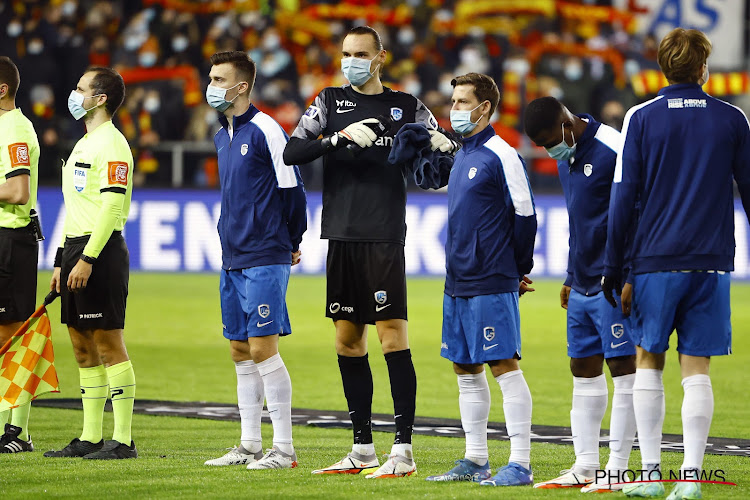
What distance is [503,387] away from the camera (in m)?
6.20

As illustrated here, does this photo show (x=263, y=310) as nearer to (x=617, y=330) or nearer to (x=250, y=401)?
(x=250, y=401)

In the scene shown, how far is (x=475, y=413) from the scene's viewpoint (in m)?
6.26

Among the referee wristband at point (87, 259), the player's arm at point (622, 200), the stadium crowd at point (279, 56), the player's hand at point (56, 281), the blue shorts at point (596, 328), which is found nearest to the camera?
the player's arm at point (622, 200)

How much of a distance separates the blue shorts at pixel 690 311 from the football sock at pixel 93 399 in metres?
3.31

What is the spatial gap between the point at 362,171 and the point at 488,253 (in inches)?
36.6

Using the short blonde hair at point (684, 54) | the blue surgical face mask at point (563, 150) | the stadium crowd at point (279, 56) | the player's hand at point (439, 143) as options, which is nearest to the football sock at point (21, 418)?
the player's hand at point (439, 143)

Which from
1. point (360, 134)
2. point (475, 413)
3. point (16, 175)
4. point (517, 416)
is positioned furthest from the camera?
point (16, 175)

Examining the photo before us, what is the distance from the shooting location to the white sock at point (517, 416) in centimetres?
613

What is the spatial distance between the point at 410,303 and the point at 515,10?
994cm

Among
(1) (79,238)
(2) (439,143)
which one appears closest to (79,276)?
(1) (79,238)

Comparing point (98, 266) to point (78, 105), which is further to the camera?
point (78, 105)

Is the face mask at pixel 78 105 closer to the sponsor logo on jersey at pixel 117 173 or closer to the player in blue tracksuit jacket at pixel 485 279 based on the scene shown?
the sponsor logo on jersey at pixel 117 173

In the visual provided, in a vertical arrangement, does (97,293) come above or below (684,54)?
below

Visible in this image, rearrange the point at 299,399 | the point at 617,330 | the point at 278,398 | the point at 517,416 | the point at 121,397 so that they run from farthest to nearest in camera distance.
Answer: the point at 299,399, the point at 121,397, the point at 278,398, the point at 517,416, the point at 617,330
